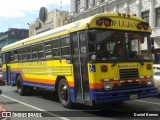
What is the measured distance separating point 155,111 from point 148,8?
2607cm

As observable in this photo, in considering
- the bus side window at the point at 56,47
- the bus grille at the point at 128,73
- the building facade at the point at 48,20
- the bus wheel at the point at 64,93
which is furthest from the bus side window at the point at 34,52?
the building facade at the point at 48,20

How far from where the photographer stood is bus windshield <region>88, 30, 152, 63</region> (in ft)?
35.4

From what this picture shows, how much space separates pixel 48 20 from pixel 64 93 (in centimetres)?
5341

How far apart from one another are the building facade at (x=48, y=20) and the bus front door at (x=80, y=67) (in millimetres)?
46067

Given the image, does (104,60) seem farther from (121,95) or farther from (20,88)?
(20,88)

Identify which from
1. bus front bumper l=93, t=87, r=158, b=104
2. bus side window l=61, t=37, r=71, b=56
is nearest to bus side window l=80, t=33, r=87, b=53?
bus side window l=61, t=37, r=71, b=56

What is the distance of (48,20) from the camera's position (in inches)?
2566

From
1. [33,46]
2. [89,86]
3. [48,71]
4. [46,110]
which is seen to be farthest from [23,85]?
[89,86]

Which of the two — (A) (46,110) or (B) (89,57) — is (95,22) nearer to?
(B) (89,57)

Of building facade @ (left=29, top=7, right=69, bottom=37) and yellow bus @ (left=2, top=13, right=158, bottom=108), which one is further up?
building facade @ (left=29, top=7, right=69, bottom=37)

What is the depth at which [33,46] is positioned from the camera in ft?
52.3

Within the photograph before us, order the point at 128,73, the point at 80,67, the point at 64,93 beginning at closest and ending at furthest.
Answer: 1. the point at 128,73
2. the point at 80,67
3. the point at 64,93

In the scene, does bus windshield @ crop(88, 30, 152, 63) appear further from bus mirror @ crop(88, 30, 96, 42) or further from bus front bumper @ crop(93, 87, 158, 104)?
bus front bumper @ crop(93, 87, 158, 104)

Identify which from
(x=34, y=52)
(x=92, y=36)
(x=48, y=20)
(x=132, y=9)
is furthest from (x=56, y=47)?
(x=48, y=20)
